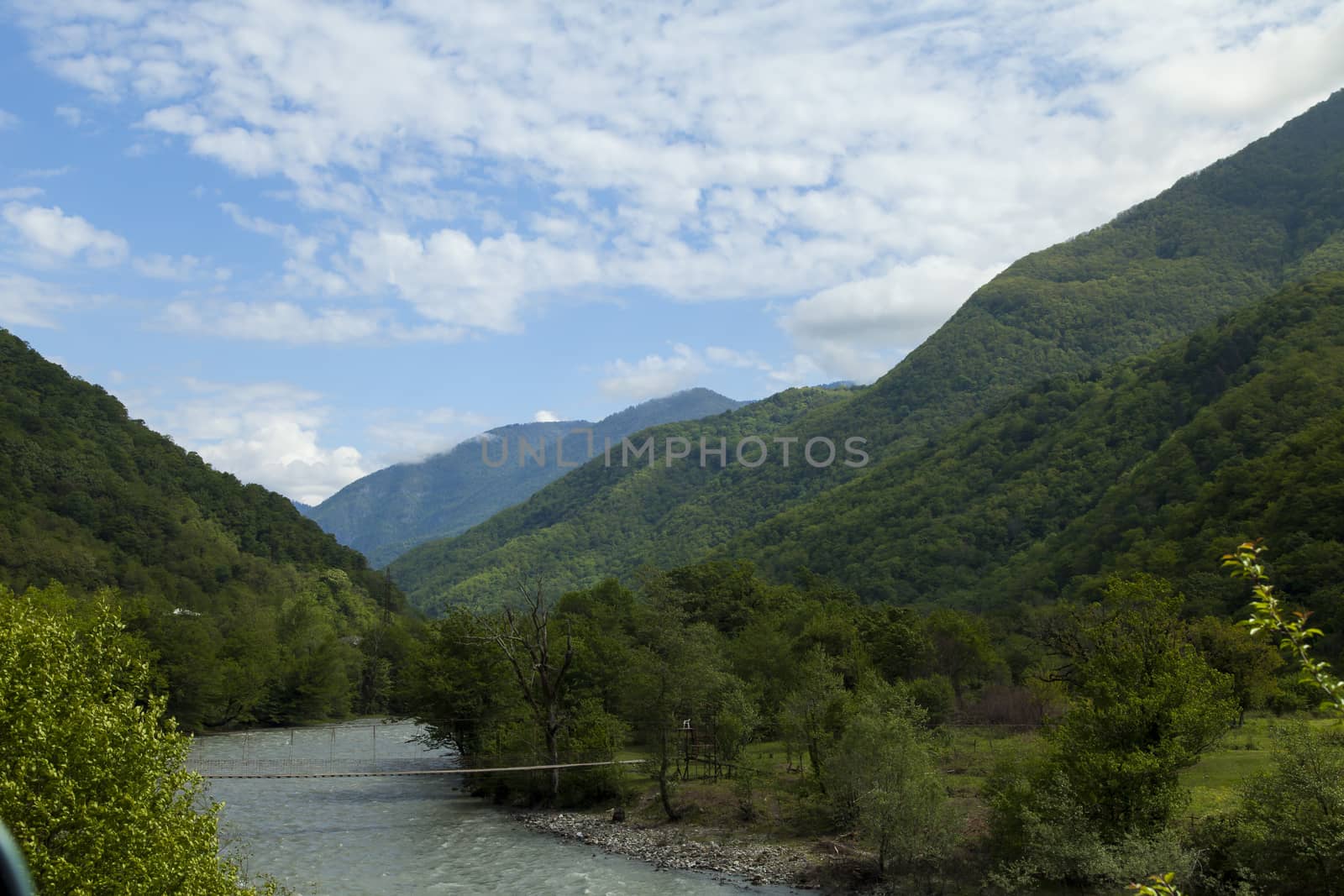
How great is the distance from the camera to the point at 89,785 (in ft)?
51.5

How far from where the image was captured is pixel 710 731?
46875mm

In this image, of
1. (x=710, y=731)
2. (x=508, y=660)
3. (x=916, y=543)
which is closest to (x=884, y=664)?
(x=710, y=731)

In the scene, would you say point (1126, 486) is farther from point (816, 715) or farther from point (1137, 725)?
point (1137, 725)

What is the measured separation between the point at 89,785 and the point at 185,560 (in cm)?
10014

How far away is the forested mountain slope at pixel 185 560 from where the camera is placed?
7738 cm

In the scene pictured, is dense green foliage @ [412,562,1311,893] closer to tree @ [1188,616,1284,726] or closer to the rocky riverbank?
tree @ [1188,616,1284,726]

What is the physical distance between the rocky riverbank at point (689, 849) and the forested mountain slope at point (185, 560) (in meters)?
Result: 44.5

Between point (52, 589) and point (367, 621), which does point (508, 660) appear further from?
point (367, 621)

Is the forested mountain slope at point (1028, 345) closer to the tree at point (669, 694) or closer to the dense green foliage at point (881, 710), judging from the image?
the dense green foliage at point (881, 710)

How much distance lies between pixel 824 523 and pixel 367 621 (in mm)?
64355

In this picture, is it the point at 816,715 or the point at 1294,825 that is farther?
the point at 816,715

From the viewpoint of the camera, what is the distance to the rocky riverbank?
105 ft

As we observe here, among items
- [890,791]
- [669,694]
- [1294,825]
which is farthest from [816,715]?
[1294,825]

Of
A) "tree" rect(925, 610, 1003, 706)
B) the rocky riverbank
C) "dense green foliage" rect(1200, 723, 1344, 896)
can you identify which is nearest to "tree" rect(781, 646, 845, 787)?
the rocky riverbank
